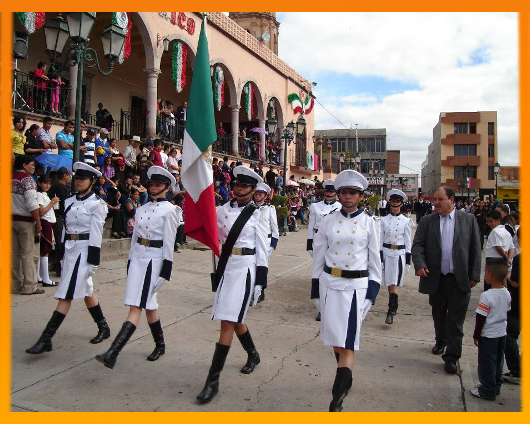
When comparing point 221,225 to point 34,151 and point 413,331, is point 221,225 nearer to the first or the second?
point 413,331

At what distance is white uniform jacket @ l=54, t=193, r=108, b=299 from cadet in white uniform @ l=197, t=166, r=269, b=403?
154cm

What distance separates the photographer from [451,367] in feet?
15.5

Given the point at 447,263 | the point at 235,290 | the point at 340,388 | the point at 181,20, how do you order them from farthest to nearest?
the point at 181,20 → the point at 447,263 → the point at 235,290 → the point at 340,388

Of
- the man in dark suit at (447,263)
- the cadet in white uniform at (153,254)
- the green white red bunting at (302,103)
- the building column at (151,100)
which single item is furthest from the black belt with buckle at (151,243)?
the green white red bunting at (302,103)

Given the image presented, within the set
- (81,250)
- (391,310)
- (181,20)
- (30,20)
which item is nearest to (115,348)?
(81,250)

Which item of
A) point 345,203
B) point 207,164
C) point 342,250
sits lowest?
A: point 342,250

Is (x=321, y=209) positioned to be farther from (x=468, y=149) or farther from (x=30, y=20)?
(x=468, y=149)

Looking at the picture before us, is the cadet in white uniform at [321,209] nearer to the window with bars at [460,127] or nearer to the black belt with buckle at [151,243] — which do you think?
the black belt with buckle at [151,243]

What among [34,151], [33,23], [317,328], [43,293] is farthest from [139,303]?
[33,23]

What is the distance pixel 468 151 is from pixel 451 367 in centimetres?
6233

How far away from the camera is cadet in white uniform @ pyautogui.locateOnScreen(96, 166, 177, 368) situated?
4.68m

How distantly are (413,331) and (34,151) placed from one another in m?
8.10

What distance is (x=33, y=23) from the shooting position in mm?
11352

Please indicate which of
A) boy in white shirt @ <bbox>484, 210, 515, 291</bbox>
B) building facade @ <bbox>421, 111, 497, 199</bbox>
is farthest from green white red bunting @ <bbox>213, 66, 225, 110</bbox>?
building facade @ <bbox>421, 111, 497, 199</bbox>
